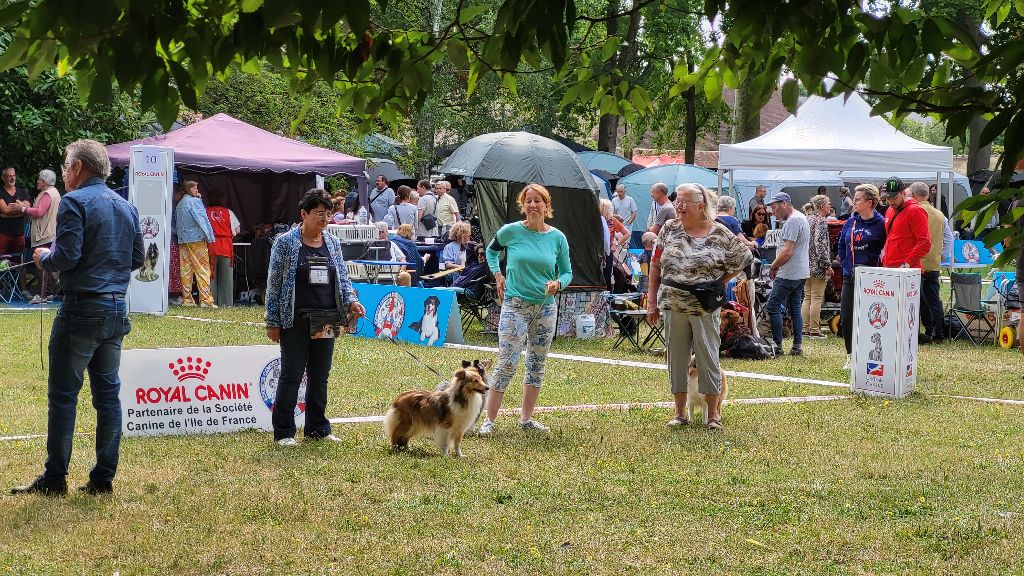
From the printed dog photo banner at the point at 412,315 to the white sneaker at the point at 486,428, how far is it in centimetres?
526

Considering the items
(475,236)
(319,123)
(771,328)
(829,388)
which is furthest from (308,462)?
(319,123)

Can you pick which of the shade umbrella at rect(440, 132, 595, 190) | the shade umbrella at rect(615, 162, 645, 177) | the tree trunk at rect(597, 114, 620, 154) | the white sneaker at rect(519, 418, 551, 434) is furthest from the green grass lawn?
the tree trunk at rect(597, 114, 620, 154)

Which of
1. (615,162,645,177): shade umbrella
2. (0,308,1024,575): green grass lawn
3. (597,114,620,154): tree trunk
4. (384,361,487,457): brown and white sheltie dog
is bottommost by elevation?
(0,308,1024,575): green grass lawn

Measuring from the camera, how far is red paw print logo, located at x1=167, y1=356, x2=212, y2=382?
26.2ft

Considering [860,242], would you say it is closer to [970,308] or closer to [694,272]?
[970,308]

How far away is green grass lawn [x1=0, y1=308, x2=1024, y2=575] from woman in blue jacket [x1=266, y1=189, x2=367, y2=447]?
17.5 inches

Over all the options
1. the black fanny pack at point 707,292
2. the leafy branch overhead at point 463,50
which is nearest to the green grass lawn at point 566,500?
the black fanny pack at point 707,292

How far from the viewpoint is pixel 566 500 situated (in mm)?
6387

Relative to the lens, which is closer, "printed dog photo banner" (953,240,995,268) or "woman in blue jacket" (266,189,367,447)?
"woman in blue jacket" (266,189,367,447)

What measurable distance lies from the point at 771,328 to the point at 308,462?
761cm

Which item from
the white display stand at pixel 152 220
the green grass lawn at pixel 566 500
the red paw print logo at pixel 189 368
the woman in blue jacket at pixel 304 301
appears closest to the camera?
the green grass lawn at pixel 566 500

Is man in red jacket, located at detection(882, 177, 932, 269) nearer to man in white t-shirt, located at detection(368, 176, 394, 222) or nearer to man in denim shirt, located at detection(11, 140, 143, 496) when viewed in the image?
man in denim shirt, located at detection(11, 140, 143, 496)

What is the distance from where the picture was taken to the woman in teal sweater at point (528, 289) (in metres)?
8.16

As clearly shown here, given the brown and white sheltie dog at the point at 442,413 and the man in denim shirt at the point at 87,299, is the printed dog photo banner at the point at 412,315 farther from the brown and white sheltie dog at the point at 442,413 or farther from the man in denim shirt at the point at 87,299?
the man in denim shirt at the point at 87,299
